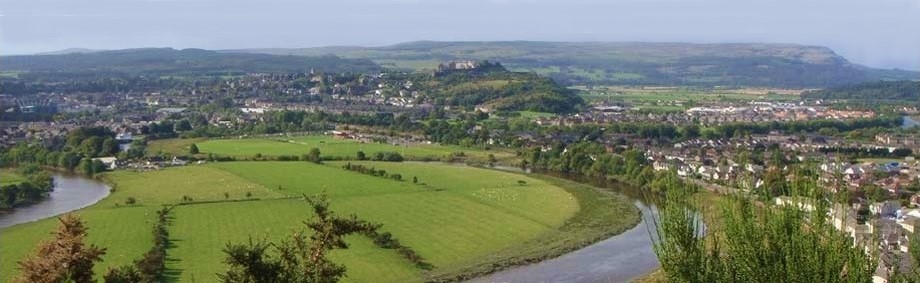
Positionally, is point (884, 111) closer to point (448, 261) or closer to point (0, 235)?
point (448, 261)

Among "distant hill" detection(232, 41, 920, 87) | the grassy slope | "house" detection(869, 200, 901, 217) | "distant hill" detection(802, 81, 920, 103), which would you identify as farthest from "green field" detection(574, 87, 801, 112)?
"house" detection(869, 200, 901, 217)

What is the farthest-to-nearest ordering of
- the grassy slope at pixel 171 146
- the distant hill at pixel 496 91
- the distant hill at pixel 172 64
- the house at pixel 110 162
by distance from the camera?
the distant hill at pixel 172 64 → the distant hill at pixel 496 91 → the grassy slope at pixel 171 146 → the house at pixel 110 162

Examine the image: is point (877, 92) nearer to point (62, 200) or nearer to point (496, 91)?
point (496, 91)

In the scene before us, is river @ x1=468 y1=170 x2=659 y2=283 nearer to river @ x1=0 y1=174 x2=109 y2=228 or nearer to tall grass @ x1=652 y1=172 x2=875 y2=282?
tall grass @ x1=652 y1=172 x2=875 y2=282

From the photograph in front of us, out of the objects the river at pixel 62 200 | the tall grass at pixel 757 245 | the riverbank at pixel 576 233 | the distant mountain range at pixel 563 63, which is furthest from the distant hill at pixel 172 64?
the tall grass at pixel 757 245

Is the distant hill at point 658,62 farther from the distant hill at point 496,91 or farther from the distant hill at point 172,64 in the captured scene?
the distant hill at point 496,91

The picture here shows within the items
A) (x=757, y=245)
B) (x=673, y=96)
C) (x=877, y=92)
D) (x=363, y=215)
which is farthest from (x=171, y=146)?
(x=877, y=92)
